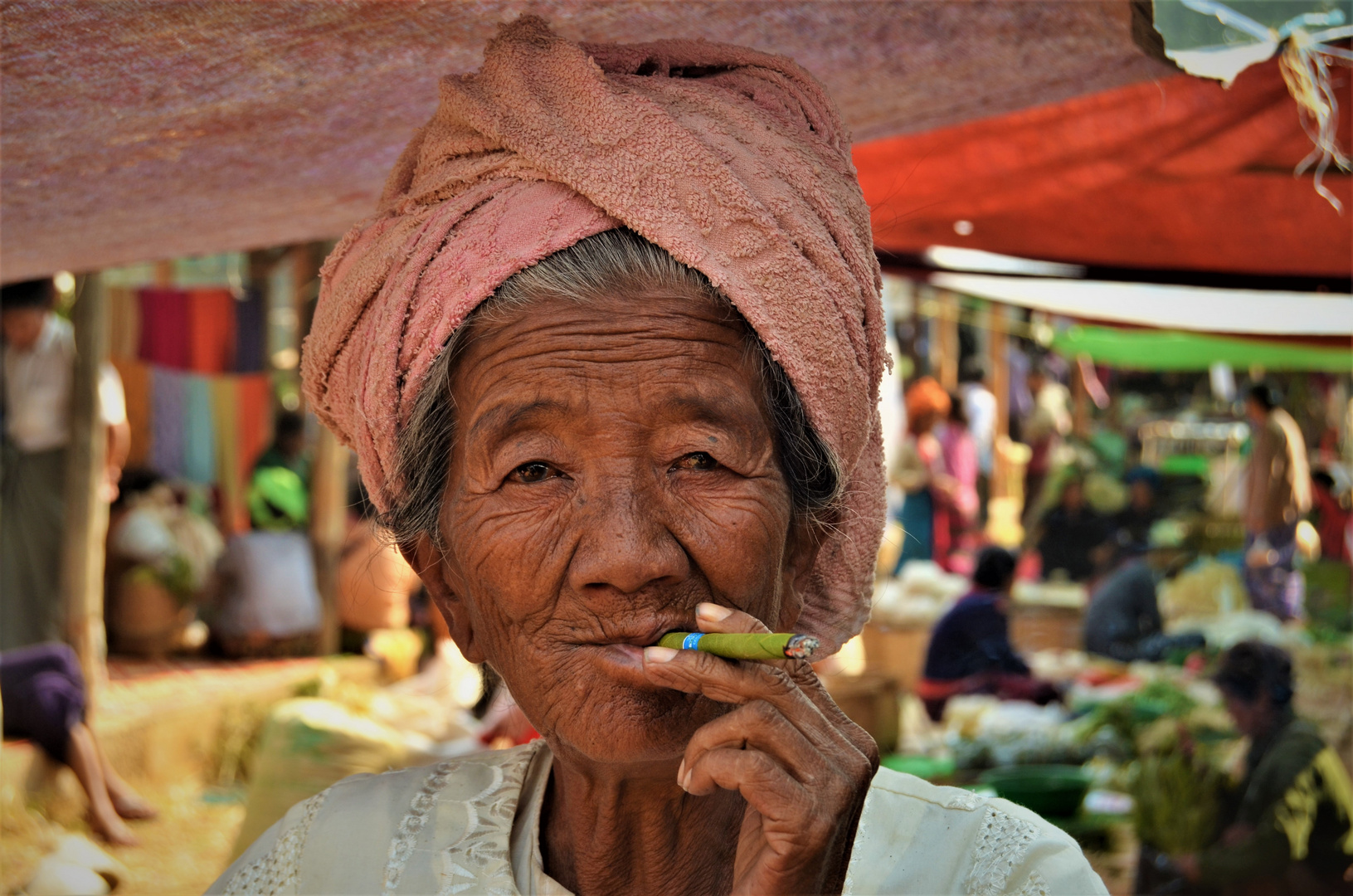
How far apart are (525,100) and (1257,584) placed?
10.5 m

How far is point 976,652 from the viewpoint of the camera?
7605mm

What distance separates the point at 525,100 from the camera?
1751 mm

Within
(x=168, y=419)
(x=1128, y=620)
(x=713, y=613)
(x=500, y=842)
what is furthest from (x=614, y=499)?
(x=168, y=419)

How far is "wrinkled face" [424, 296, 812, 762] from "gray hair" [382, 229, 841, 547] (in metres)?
0.02

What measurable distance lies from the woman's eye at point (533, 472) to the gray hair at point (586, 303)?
0.56ft

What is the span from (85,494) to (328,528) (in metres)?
2.65

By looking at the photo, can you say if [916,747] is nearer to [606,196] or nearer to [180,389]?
[606,196]

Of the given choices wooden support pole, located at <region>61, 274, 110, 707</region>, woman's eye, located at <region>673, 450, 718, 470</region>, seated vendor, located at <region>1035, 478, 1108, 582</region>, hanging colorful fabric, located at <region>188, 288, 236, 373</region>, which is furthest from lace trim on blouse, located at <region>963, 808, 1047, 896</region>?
seated vendor, located at <region>1035, 478, 1108, 582</region>

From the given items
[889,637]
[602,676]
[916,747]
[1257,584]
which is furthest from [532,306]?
[1257,584]

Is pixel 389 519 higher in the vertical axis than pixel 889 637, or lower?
higher

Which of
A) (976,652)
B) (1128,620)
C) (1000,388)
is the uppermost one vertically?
(976,652)

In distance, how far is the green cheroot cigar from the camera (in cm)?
140

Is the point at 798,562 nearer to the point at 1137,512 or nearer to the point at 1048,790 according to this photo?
the point at 1048,790

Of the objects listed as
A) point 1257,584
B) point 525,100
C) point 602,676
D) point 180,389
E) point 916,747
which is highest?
point 525,100
